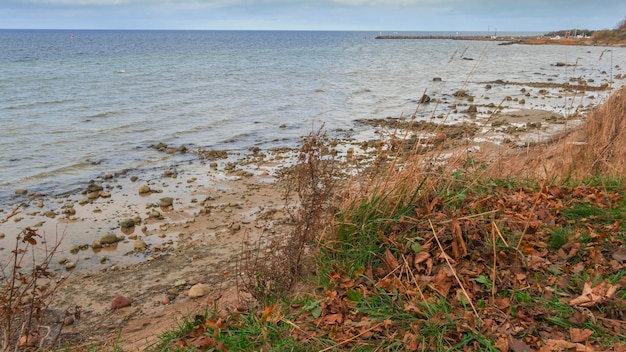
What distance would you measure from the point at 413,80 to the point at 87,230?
91.8 ft

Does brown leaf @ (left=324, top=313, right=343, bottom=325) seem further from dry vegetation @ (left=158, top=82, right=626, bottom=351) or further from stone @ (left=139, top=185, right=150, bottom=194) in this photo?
stone @ (left=139, top=185, right=150, bottom=194)

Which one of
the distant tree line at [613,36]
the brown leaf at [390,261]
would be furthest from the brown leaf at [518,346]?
the distant tree line at [613,36]

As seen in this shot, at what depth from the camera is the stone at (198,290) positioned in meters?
5.52

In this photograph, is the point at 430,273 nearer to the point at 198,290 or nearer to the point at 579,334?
the point at 579,334

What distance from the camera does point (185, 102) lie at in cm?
2195

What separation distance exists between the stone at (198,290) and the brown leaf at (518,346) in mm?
3728

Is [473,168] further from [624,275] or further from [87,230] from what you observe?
[87,230]

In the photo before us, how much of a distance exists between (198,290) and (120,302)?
35.6 inches

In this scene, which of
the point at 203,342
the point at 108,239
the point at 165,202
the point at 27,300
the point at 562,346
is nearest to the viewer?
the point at 562,346

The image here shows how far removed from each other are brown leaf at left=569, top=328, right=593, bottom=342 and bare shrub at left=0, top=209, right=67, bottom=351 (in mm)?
3039

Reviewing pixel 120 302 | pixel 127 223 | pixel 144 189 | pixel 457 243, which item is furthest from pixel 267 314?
pixel 144 189

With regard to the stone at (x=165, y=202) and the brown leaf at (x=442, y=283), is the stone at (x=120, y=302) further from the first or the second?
the brown leaf at (x=442, y=283)

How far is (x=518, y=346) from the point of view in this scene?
2635 millimetres

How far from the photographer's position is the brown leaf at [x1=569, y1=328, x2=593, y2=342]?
2646 mm
